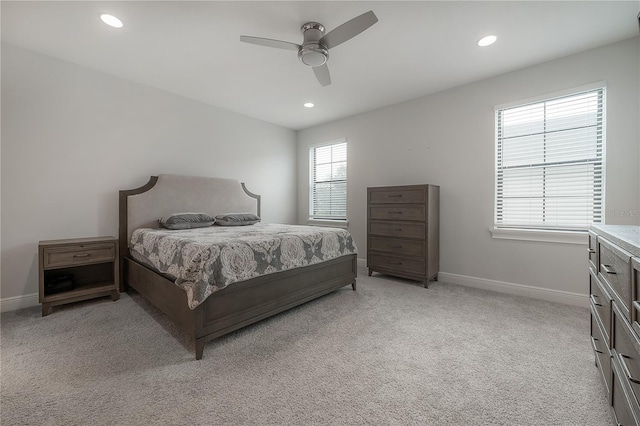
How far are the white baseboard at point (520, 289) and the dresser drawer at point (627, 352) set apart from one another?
2166mm

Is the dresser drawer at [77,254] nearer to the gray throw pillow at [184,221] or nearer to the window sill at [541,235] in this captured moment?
the gray throw pillow at [184,221]

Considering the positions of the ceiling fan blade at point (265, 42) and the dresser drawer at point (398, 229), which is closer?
the ceiling fan blade at point (265, 42)

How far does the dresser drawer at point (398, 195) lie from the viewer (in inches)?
138

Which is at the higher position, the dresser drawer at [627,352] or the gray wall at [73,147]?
the gray wall at [73,147]

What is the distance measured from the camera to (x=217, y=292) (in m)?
1.97

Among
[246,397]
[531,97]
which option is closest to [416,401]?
[246,397]

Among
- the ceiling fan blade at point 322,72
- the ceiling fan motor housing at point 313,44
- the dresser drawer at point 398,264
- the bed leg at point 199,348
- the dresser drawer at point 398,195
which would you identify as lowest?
the bed leg at point 199,348

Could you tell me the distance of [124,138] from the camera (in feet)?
11.3

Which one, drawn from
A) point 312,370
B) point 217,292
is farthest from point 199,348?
point 312,370

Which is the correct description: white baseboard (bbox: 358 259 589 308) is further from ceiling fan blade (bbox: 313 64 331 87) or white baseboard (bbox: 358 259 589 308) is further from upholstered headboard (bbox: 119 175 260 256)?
upholstered headboard (bbox: 119 175 260 256)

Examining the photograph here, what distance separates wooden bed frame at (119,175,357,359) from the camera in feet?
6.53

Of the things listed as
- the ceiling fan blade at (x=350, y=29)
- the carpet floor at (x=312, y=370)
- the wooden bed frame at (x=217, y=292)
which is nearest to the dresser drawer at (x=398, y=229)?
the wooden bed frame at (x=217, y=292)

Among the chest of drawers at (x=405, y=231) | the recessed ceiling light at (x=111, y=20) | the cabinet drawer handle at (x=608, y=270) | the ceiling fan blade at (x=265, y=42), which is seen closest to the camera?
the cabinet drawer handle at (x=608, y=270)

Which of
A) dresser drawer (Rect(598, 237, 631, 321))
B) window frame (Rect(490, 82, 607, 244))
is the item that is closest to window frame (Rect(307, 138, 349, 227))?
window frame (Rect(490, 82, 607, 244))
